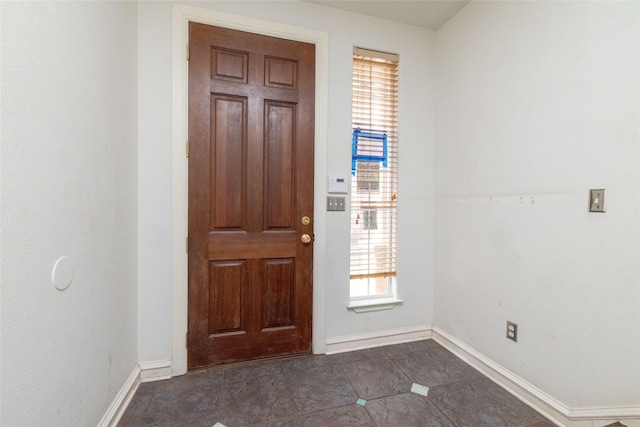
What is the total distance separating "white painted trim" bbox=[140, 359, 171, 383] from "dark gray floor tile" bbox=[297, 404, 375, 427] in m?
0.97

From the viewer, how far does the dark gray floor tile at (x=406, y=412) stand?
4.76 feet

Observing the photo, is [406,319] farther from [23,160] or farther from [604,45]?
[23,160]

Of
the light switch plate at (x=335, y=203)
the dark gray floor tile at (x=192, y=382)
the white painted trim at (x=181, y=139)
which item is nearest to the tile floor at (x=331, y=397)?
the dark gray floor tile at (x=192, y=382)

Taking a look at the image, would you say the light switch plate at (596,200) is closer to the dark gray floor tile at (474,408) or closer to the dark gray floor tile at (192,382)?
the dark gray floor tile at (474,408)

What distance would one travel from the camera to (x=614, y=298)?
126cm

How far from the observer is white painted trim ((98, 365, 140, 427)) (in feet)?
4.47

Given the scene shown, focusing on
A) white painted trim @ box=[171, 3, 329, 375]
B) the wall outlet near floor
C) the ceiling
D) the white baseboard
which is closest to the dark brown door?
white painted trim @ box=[171, 3, 329, 375]

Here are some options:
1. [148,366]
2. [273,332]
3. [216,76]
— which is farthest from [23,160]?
[273,332]

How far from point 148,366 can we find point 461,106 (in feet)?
9.54

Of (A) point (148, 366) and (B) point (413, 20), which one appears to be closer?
(A) point (148, 366)

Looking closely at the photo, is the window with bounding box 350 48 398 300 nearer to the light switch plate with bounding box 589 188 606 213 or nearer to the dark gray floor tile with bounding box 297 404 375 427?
the dark gray floor tile with bounding box 297 404 375 427

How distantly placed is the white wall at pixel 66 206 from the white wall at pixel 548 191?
7.54ft

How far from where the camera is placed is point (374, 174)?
2.30 meters

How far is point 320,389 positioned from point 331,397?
0.10 m
